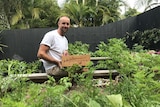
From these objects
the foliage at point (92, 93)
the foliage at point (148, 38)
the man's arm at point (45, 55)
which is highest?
the foliage at point (92, 93)

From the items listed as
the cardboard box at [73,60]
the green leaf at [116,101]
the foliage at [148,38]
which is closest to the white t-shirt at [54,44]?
the cardboard box at [73,60]

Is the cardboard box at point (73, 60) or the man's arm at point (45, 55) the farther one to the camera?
the man's arm at point (45, 55)

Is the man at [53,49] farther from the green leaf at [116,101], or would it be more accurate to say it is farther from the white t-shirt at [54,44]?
the green leaf at [116,101]

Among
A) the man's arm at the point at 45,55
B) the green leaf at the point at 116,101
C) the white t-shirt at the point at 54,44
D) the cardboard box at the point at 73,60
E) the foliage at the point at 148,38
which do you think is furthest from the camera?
the foliage at the point at 148,38

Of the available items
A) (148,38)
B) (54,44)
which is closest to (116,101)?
(54,44)

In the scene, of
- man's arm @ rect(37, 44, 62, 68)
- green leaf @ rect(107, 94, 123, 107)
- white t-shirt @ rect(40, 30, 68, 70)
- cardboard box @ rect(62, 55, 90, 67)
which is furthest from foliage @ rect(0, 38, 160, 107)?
white t-shirt @ rect(40, 30, 68, 70)

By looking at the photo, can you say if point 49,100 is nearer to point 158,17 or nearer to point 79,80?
point 79,80

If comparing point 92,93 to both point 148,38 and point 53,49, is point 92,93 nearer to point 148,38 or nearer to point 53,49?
point 53,49

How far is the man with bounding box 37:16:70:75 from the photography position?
3021 millimetres

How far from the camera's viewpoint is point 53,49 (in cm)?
320

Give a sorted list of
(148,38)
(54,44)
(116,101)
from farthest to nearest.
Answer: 1. (148,38)
2. (54,44)
3. (116,101)

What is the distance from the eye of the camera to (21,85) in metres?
1.14

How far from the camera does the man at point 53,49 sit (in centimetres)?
302

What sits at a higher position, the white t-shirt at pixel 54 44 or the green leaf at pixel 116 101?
the green leaf at pixel 116 101
